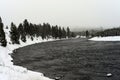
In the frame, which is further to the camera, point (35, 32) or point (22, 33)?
point (35, 32)

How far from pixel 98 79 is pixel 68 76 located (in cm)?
472

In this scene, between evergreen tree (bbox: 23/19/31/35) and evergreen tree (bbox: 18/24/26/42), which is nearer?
evergreen tree (bbox: 18/24/26/42)

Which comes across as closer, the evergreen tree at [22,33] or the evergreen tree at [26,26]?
the evergreen tree at [22,33]

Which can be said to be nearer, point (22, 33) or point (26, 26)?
point (22, 33)

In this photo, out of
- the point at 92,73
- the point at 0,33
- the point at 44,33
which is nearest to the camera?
the point at 92,73

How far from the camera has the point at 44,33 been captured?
14100 centimetres

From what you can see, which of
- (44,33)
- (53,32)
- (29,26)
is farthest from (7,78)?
(53,32)

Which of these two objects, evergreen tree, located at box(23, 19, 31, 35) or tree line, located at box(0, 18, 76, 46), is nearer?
tree line, located at box(0, 18, 76, 46)

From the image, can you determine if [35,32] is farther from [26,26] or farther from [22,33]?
[22,33]

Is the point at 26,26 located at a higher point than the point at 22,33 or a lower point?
higher

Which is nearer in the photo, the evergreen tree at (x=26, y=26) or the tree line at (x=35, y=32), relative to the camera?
the tree line at (x=35, y=32)

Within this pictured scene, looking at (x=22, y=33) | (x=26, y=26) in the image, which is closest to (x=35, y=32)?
(x=26, y=26)

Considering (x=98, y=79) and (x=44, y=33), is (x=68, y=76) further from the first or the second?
(x=44, y=33)

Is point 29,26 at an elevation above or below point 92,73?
above
